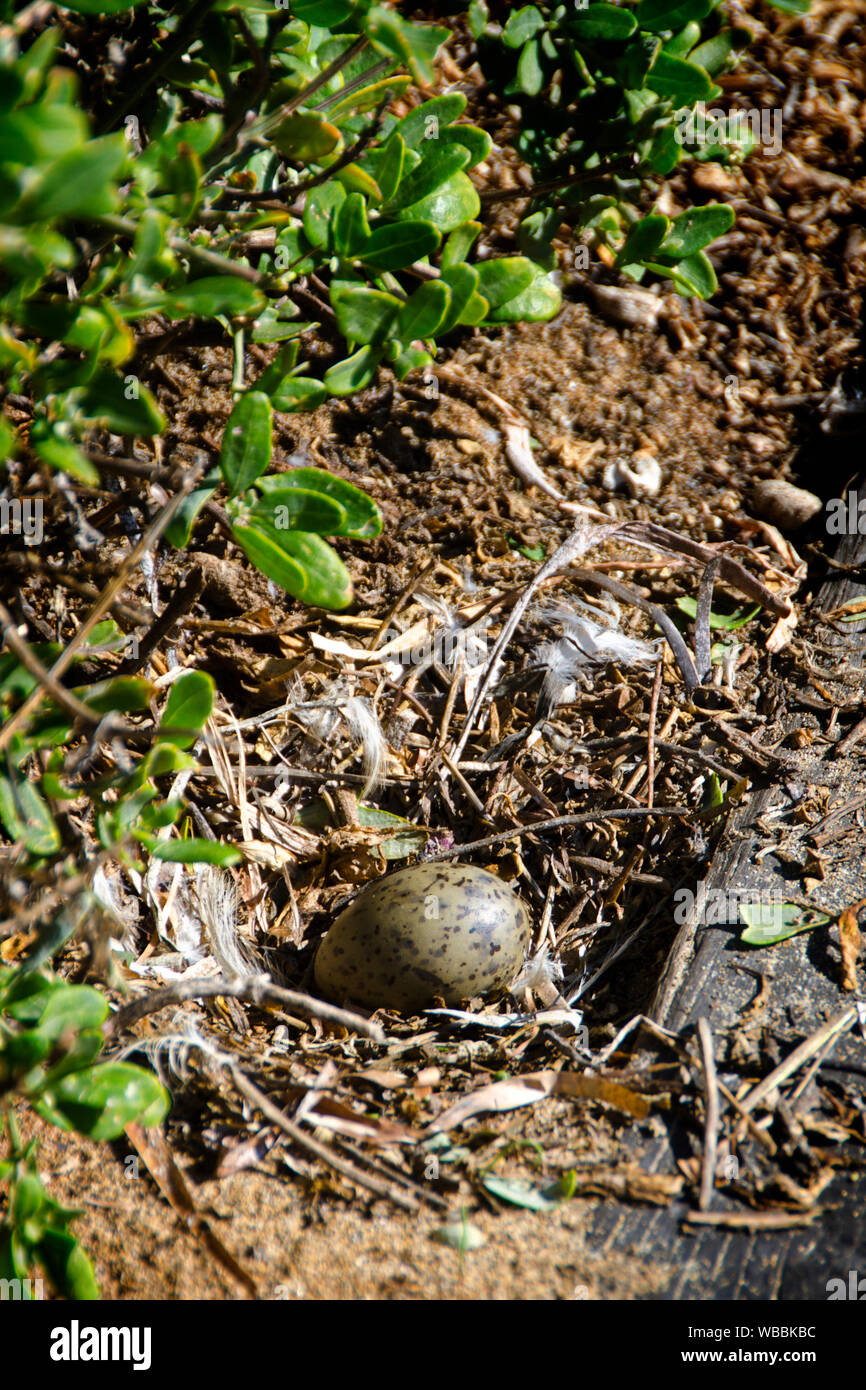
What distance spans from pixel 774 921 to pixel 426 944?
777mm

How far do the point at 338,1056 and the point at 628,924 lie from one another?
76 cm

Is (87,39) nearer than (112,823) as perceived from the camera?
No

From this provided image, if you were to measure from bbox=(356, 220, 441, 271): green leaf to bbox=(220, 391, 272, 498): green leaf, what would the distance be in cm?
42

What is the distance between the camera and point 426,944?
1923 millimetres

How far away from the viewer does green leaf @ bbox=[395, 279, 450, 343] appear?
151 cm

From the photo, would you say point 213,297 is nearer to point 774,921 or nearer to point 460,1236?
point 460,1236

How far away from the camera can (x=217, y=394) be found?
2441 millimetres

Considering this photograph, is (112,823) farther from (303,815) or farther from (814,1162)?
(814,1162)

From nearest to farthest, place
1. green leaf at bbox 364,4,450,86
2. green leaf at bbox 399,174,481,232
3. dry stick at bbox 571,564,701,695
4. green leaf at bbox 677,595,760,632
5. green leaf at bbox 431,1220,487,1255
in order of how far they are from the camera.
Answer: green leaf at bbox 364,4,450,86, green leaf at bbox 431,1220,487,1255, green leaf at bbox 399,174,481,232, dry stick at bbox 571,564,701,695, green leaf at bbox 677,595,760,632

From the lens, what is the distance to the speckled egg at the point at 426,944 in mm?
1925

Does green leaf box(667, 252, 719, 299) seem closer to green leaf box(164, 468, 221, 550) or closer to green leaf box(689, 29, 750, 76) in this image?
green leaf box(689, 29, 750, 76)

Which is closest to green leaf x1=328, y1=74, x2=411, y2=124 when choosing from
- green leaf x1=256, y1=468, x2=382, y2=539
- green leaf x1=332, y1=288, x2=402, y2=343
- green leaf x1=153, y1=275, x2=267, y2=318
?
green leaf x1=332, y1=288, x2=402, y2=343

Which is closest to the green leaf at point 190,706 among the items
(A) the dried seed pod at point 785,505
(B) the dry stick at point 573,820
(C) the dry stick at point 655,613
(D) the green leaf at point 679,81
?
(B) the dry stick at point 573,820
